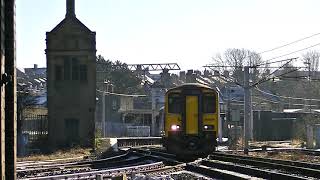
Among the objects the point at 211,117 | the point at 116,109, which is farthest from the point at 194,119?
the point at 116,109

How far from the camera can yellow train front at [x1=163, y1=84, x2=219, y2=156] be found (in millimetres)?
A: 21609

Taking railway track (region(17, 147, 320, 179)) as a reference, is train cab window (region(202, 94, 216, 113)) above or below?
above

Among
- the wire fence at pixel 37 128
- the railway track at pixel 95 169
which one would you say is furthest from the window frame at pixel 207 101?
the wire fence at pixel 37 128

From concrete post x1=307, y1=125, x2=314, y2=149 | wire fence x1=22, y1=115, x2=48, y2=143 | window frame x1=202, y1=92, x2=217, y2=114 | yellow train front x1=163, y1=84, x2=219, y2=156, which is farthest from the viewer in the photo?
wire fence x1=22, y1=115, x2=48, y2=143

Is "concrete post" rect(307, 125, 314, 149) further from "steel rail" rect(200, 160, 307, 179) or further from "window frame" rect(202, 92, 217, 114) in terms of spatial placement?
"steel rail" rect(200, 160, 307, 179)

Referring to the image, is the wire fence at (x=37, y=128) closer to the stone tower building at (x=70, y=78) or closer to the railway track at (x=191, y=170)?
the stone tower building at (x=70, y=78)

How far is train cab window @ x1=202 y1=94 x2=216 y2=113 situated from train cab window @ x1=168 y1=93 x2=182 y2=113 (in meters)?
0.99

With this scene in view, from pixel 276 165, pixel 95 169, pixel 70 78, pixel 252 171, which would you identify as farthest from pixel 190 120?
pixel 70 78

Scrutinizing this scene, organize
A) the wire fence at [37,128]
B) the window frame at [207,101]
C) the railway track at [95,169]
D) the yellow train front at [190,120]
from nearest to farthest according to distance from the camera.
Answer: the railway track at [95,169] → the yellow train front at [190,120] → the window frame at [207,101] → the wire fence at [37,128]

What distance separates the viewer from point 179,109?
2166cm

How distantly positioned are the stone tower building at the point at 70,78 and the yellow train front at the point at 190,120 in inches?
448

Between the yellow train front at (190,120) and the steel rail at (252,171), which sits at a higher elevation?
the yellow train front at (190,120)

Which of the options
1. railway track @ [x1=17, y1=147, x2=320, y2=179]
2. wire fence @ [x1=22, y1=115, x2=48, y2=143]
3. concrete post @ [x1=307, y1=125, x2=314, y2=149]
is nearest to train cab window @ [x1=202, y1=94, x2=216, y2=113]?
railway track @ [x1=17, y1=147, x2=320, y2=179]

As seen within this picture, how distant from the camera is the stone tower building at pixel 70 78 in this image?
3244 cm
